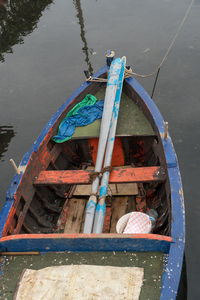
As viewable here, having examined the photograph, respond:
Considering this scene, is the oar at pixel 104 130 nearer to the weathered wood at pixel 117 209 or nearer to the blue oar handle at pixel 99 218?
the blue oar handle at pixel 99 218

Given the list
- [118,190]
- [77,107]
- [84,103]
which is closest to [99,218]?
[118,190]

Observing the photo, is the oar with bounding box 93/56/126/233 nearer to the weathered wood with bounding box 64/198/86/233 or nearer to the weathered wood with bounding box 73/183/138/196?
the weathered wood with bounding box 73/183/138/196

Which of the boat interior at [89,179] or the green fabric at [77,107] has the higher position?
the green fabric at [77,107]

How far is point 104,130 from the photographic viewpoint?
18.6ft

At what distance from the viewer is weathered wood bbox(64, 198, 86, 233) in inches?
220

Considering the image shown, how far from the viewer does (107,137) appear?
565 cm

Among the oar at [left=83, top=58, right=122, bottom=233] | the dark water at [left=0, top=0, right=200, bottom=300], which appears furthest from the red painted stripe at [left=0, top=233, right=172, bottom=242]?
the dark water at [left=0, top=0, right=200, bottom=300]

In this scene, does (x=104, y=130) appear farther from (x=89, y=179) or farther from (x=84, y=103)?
(x=84, y=103)

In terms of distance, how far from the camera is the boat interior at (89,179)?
497 centimetres

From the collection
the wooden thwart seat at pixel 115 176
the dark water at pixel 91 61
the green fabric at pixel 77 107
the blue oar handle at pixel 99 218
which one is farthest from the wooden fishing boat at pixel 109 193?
the dark water at pixel 91 61

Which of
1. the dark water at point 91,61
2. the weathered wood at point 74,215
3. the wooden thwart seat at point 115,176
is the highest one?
the dark water at point 91,61

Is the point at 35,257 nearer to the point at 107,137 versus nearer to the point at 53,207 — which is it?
the point at 53,207

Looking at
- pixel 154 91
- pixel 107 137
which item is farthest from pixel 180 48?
pixel 107 137

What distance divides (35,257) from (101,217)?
3.89 feet
